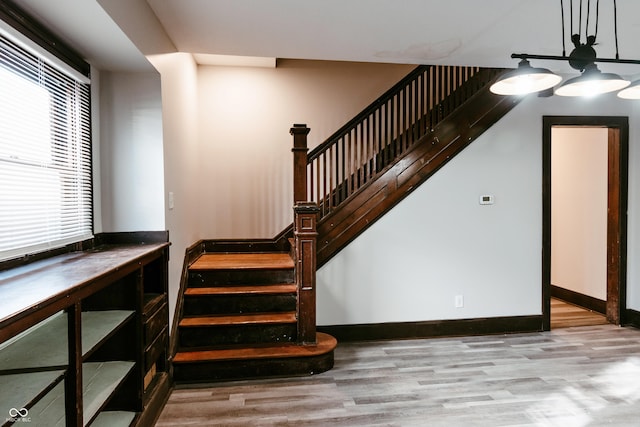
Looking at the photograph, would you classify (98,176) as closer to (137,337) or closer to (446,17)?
(137,337)

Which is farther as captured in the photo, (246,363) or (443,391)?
(246,363)

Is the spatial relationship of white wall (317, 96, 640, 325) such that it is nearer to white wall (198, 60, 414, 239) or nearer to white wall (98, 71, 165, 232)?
white wall (198, 60, 414, 239)

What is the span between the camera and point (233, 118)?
4.83m

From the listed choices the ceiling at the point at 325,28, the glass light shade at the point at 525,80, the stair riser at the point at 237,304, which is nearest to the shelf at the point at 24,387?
Result: the ceiling at the point at 325,28

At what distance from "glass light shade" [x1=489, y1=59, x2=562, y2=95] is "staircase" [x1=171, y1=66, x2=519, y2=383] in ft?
5.62

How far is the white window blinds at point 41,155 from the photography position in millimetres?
1815

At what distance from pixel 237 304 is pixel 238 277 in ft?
0.99

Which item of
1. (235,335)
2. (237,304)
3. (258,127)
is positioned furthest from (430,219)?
(258,127)

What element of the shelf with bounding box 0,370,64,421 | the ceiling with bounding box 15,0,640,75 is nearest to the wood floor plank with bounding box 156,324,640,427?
the shelf with bounding box 0,370,64,421

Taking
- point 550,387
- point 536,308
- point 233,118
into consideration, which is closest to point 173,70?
point 233,118

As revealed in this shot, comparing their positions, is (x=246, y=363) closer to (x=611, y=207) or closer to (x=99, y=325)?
(x=99, y=325)

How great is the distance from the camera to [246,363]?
126 inches

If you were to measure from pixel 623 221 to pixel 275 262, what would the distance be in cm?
388

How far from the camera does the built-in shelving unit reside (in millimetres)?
1373
